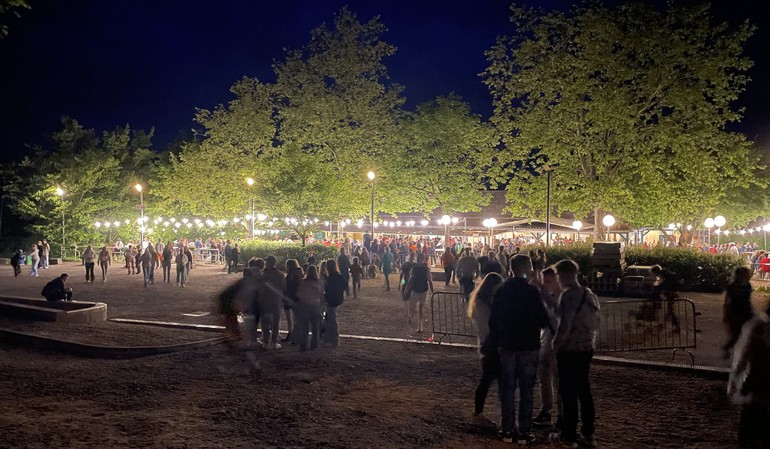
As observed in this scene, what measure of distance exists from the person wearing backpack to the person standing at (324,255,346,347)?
5665 mm

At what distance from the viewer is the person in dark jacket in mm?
5652

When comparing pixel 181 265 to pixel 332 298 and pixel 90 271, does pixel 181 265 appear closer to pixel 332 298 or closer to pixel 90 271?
pixel 90 271

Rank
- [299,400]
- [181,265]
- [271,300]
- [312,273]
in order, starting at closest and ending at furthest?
[299,400]
[312,273]
[271,300]
[181,265]

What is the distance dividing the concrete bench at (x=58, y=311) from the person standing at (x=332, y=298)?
6.30 m

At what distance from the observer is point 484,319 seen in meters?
6.80

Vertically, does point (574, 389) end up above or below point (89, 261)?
below

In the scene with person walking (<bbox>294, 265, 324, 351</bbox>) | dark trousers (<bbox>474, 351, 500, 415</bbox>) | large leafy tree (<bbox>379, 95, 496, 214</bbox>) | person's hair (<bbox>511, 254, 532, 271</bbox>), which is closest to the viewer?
person's hair (<bbox>511, 254, 532, 271</bbox>)

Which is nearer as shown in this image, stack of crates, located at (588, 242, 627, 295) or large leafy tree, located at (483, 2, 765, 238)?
stack of crates, located at (588, 242, 627, 295)

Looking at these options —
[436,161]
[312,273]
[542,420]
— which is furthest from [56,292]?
[436,161]

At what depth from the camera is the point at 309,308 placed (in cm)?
1049

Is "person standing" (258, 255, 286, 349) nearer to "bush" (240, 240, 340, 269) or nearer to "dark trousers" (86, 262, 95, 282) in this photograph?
"dark trousers" (86, 262, 95, 282)

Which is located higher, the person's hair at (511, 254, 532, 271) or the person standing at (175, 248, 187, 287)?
the person's hair at (511, 254, 532, 271)

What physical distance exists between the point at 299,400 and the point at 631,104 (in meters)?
22.5

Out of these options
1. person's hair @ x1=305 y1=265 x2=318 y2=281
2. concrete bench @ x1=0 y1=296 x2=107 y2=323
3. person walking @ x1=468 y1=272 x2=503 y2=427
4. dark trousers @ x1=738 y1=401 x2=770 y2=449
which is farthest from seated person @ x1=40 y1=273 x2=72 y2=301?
dark trousers @ x1=738 y1=401 x2=770 y2=449
